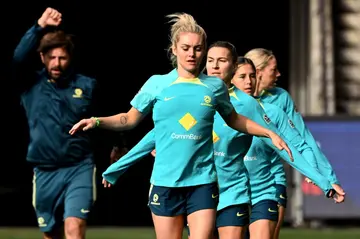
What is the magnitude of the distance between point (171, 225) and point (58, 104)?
2884 millimetres

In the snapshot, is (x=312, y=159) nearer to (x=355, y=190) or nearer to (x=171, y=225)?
(x=171, y=225)

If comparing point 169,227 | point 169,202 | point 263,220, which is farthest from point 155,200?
point 263,220

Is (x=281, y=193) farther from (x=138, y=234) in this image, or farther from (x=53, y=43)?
(x=138, y=234)

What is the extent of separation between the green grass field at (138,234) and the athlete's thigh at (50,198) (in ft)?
19.6

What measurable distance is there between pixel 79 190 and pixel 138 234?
24.0ft

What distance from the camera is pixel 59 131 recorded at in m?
11.9

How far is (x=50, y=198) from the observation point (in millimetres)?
11930

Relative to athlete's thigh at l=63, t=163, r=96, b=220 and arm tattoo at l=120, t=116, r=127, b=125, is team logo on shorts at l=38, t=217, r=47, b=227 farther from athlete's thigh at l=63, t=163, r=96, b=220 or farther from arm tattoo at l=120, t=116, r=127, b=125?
arm tattoo at l=120, t=116, r=127, b=125

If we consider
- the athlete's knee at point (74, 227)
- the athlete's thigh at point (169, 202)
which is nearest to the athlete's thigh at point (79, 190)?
the athlete's knee at point (74, 227)

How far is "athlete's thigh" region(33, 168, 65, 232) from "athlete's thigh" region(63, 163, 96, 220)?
0.10 meters

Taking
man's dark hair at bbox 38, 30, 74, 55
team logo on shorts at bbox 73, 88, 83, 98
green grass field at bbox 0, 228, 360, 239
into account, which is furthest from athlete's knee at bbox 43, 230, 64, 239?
green grass field at bbox 0, 228, 360, 239

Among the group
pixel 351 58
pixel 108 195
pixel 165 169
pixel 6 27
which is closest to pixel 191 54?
pixel 165 169

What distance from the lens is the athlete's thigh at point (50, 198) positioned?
1191 cm

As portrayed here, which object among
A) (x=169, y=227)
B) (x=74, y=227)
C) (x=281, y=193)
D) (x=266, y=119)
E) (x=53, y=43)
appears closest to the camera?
(x=169, y=227)
